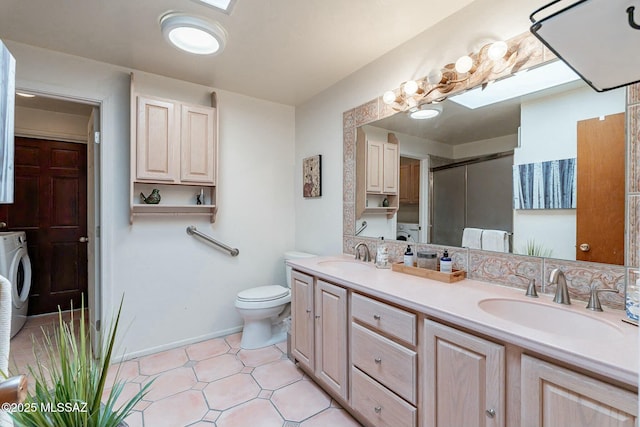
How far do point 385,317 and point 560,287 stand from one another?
0.73 metres

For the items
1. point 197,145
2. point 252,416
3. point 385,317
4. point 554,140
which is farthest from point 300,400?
point 197,145

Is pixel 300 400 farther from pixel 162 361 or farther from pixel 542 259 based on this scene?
pixel 542 259

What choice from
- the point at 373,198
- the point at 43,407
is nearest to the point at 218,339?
the point at 373,198

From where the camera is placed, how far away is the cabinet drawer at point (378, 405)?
1278 millimetres

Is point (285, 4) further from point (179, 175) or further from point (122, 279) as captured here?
point (122, 279)

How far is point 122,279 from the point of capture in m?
2.29

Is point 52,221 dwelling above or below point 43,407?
above

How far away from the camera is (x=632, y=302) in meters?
1.00

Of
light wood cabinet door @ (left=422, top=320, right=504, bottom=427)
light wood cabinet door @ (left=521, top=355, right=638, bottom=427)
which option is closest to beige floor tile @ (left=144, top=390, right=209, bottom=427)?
light wood cabinet door @ (left=422, top=320, right=504, bottom=427)

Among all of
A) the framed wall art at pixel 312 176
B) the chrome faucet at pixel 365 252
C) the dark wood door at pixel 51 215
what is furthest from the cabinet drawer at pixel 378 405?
the dark wood door at pixel 51 215

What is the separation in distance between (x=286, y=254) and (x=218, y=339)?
39.7 inches

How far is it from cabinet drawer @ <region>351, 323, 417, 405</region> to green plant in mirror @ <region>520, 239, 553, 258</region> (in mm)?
743

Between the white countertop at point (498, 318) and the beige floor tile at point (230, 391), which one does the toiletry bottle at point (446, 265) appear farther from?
the beige floor tile at point (230, 391)

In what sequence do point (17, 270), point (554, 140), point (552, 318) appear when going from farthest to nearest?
point (17, 270), point (554, 140), point (552, 318)
